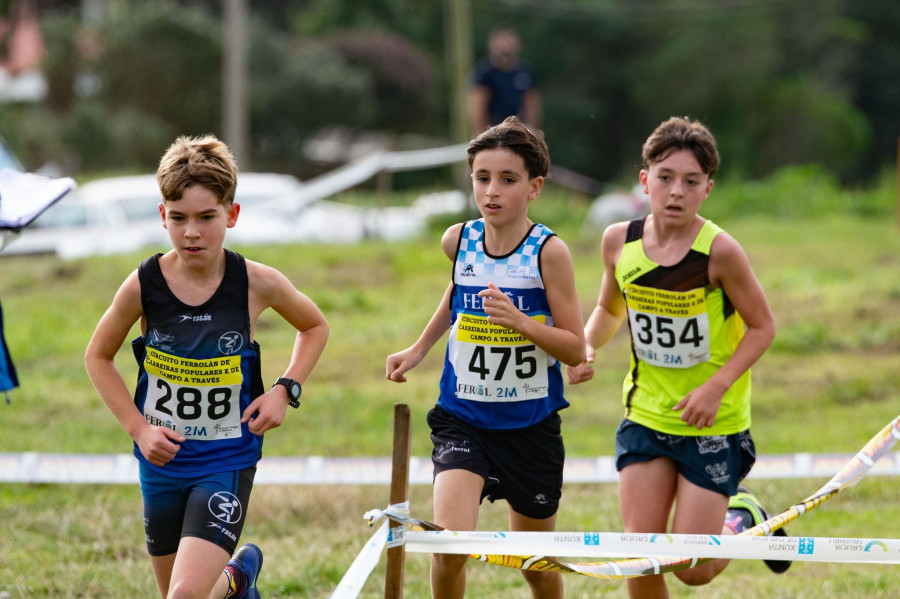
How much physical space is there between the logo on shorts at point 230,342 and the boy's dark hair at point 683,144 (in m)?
1.85

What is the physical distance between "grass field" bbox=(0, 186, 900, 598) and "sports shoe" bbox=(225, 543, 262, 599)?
1.05 metres

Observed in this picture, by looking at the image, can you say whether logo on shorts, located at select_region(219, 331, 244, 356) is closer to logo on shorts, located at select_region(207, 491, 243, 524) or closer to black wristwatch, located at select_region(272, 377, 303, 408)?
black wristwatch, located at select_region(272, 377, 303, 408)

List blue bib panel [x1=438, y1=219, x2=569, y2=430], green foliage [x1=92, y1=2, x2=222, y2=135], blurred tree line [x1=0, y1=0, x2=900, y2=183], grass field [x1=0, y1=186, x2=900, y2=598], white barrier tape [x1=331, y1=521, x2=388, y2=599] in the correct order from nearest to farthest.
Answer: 1. white barrier tape [x1=331, y1=521, x2=388, y2=599]
2. blue bib panel [x1=438, y1=219, x2=569, y2=430]
3. grass field [x1=0, y1=186, x2=900, y2=598]
4. green foliage [x1=92, y1=2, x2=222, y2=135]
5. blurred tree line [x1=0, y1=0, x2=900, y2=183]

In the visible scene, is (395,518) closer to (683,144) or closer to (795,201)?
(683,144)

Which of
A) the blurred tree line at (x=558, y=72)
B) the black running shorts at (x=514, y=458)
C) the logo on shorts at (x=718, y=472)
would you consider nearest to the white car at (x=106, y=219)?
the blurred tree line at (x=558, y=72)

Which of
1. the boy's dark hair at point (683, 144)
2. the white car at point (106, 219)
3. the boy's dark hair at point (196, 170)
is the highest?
the white car at point (106, 219)

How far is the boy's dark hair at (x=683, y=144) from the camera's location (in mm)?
4758

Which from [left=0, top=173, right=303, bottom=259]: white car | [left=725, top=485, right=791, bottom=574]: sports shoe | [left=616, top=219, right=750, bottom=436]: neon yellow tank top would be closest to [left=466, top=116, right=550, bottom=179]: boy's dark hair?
[left=616, top=219, right=750, bottom=436]: neon yellow tank top

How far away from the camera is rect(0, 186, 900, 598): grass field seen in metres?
5.95

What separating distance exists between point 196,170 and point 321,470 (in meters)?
A: 3.39

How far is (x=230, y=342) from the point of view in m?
4.16

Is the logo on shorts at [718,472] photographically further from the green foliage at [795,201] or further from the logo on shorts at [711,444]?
the green foliage at [795,201]

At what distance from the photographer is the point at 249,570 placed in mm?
4559

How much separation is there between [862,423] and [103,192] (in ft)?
43.1
